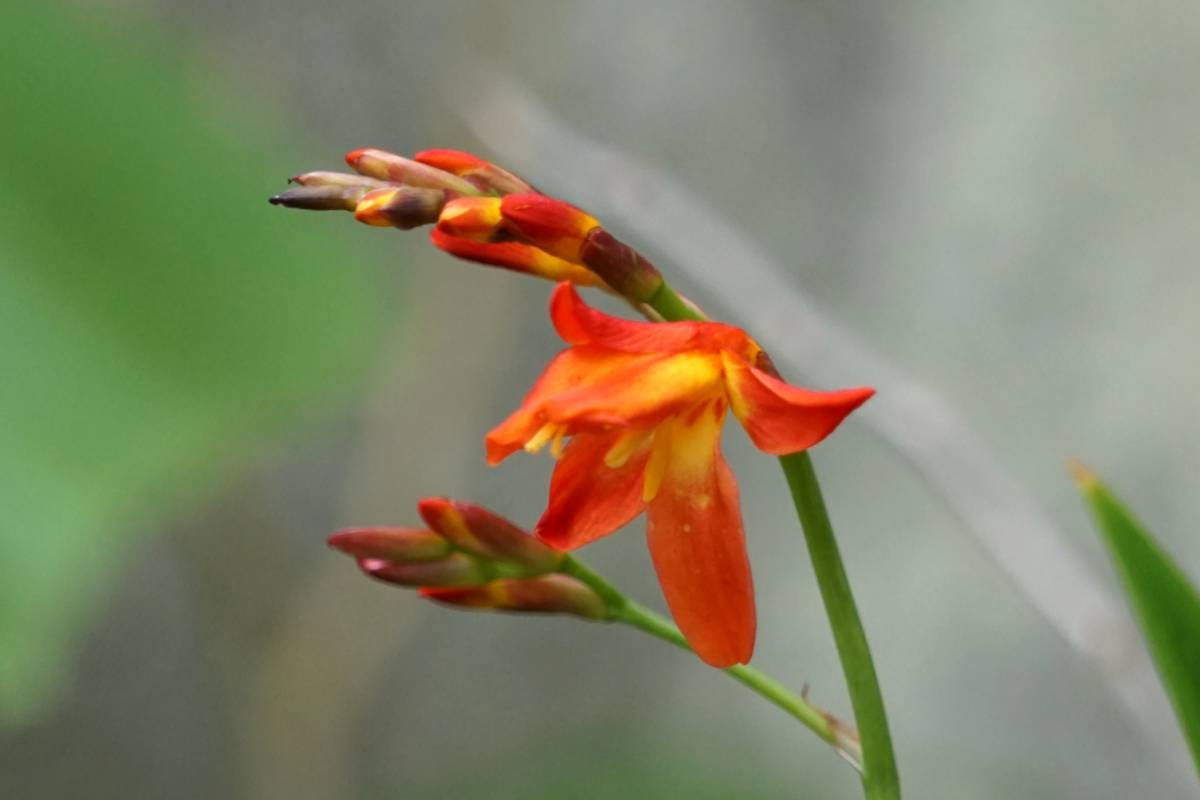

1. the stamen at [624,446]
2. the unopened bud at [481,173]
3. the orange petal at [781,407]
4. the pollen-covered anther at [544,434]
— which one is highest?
the unopened bud at [481,173]

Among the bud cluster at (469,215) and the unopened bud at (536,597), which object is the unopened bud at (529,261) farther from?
the unopened bud at (536,597)

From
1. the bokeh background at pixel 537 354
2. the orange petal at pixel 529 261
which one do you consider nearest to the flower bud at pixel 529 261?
the orange petal at pixel 529 261

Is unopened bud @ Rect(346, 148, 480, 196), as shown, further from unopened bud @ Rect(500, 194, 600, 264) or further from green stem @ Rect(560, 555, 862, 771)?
green stem @ Rect(560, 555, 862, 771)

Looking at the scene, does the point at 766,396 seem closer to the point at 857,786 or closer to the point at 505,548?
the point at 505,548

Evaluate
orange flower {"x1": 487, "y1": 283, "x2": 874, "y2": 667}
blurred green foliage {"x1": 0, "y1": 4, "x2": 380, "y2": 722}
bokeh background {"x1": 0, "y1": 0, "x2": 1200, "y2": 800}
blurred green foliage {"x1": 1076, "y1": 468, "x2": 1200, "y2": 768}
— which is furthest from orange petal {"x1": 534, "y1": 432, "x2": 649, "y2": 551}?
blurred green foliage {"x1": 0, "y1": 4, "x2": 380, "y2": 722}

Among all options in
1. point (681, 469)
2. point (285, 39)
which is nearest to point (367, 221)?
point (681, 469)

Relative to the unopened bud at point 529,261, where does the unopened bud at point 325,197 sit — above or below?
below

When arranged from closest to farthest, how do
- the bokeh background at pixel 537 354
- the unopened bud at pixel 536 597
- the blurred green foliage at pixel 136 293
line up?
the unopened bud at pixel 536 597
the blurred green foliage at pixel 136 293
the bokeh background at pixel 537 354

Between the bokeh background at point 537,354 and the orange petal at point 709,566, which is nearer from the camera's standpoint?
the orange petal at point 709,566

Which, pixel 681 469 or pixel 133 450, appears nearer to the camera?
pixel 681 469

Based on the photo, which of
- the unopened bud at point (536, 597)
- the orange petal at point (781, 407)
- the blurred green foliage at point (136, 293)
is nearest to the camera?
the orange petal at point (781, 407)
